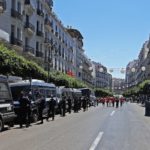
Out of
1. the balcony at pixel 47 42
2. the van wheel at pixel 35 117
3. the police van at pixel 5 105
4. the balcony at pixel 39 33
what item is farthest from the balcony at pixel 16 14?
the police van at pixel 5 105

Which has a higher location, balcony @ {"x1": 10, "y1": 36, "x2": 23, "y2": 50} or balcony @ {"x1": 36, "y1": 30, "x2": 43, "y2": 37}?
balcony @ {"x1": 36, "y1": 30, "x2": 43, "y2": 37}

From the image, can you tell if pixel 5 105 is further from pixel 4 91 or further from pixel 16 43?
pixel 16 43

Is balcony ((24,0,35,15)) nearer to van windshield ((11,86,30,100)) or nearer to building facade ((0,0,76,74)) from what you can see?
building facade ((0,0,76,74))

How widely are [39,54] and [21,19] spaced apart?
12.1 metres

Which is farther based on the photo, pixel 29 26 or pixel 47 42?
pixel 47 42

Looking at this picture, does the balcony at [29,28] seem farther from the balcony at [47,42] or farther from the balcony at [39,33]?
the balcony at [47,42]

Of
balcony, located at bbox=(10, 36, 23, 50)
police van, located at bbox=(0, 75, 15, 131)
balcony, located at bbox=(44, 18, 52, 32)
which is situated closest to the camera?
police van, located at bbox=(0, 75, 15, 131)

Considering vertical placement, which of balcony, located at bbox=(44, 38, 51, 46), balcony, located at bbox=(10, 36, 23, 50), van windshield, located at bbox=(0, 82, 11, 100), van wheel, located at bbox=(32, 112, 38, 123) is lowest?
van wheel, located at bbox=(32, 112, 38, 123)

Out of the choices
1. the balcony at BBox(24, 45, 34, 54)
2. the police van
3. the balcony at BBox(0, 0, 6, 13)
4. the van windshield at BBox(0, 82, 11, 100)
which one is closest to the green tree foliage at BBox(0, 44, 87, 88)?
the balcony at BBox(0, 0, 6, 13)

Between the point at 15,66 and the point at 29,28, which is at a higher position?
the point at 29,28

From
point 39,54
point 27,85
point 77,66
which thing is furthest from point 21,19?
point 77,66

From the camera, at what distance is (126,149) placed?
15.1m

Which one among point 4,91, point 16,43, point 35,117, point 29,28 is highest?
point 29,28

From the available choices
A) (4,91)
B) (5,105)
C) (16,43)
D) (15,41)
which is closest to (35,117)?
(4,91)
